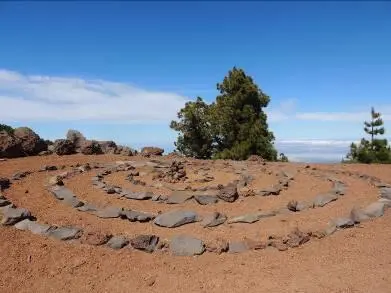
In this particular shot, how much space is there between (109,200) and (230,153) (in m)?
20.5

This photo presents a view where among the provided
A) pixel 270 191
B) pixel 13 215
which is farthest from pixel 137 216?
pixel 270 191

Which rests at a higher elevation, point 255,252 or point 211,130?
point 211,130

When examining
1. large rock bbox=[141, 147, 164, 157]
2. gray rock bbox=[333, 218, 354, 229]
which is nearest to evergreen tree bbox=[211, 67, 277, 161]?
large rock bbox=[141, 147, 164, 157]

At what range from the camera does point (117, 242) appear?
11727 millimetres

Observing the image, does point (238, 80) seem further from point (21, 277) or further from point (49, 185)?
point (21, 277)

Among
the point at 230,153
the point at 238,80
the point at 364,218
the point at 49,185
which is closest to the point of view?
the point at 364,218

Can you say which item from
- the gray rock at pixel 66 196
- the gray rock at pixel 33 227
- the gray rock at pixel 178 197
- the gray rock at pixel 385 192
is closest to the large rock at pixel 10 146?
the gray rock at pixel 66 196

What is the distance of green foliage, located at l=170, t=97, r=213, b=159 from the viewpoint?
39.1m

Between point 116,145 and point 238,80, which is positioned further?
point 238,80

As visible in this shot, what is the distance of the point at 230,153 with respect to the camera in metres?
35.7

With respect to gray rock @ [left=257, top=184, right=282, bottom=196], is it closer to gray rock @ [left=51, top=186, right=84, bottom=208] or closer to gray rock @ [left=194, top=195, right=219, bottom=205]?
gray rock @ [left=194, top=195, right=219, bottom=205]

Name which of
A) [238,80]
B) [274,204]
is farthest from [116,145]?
[274,204]

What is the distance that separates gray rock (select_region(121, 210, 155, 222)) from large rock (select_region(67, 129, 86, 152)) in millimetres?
15164

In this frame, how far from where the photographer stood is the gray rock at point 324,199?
15.4 meters
